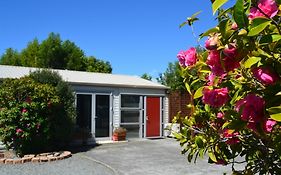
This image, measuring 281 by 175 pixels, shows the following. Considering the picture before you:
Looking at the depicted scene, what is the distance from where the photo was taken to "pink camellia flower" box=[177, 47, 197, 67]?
1.92m

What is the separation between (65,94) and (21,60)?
28.6 m

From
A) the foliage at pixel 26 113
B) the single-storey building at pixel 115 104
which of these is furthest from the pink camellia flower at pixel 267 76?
the single-storey building at pixel 115 104

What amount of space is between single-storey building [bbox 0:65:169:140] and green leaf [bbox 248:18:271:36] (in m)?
14.7

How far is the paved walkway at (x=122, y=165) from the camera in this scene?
10359 millimetres

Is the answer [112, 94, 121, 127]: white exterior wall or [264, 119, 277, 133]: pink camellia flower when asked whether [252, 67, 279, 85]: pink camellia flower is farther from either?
[112, 94, 121, 127]: white exterior wall

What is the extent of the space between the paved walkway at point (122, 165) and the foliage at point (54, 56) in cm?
2474

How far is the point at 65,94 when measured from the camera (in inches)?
553

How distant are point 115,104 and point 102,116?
2.85 feet

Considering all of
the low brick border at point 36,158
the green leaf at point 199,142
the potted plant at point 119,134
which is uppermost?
the green leaf at point 199,142

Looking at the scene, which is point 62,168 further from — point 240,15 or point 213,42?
point 240,15

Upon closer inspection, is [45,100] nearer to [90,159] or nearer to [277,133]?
[90,159]

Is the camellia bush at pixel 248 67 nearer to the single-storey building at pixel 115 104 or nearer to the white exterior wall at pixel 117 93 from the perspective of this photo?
the single-storey building at pixel 115 104

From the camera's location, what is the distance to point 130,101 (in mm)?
17969

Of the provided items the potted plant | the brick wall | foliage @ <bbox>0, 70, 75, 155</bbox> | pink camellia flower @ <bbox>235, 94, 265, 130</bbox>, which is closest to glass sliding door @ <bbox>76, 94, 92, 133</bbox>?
the potted plant
